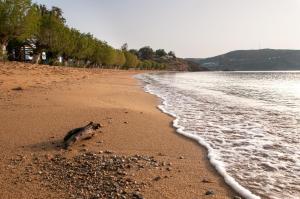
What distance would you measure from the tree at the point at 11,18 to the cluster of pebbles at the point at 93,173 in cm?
3780

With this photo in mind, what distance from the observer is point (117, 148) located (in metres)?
7.73

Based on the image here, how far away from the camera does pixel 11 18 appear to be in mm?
41688

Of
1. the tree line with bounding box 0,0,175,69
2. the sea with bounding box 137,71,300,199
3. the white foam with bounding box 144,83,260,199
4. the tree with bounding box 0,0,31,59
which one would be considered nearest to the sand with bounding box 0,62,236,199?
the white foam with bounding box 144,83,260,199

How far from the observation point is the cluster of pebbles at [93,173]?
17.0 feet

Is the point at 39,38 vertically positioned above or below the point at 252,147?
above

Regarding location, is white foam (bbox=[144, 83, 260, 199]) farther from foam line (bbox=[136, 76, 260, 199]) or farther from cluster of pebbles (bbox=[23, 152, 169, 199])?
cluster of pebbles (bbox=[23, 152, 169, 199])

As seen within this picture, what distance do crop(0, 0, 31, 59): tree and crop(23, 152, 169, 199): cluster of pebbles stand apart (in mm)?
37804

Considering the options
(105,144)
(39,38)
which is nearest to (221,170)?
(105,144)

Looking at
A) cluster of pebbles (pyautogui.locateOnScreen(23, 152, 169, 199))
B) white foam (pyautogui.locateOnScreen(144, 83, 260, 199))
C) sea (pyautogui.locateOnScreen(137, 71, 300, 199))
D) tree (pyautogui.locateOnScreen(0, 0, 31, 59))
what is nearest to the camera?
cluster of pebbles (pyautogui.locateOnScreen(23, 152, 169, 199))

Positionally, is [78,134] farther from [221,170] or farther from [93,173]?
[221,170]

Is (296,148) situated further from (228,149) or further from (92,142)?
(92,142)

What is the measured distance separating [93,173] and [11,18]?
40369 millimetres

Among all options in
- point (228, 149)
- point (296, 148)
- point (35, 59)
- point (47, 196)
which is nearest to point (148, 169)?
point (47, 196)

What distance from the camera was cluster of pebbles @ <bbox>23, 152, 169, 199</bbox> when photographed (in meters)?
5.19
